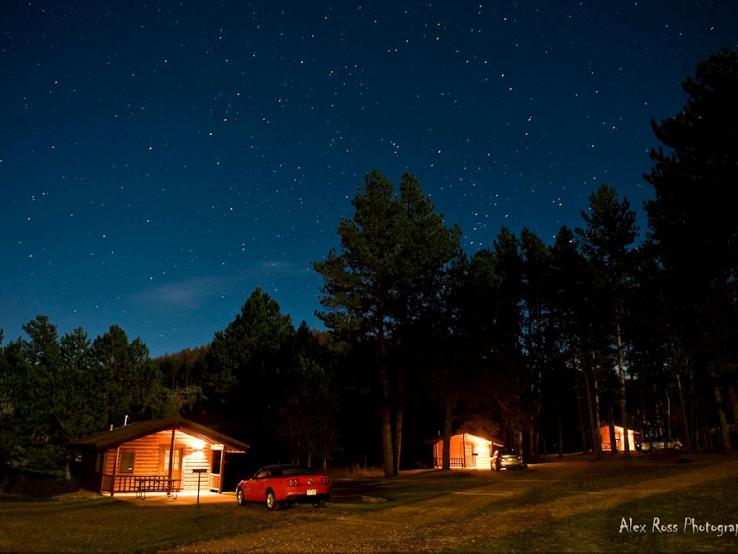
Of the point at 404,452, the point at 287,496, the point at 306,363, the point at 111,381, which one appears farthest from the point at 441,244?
the point at 111,381

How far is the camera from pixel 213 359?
55.5 m

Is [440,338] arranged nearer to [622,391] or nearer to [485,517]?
[622,391]

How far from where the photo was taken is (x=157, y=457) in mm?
33250

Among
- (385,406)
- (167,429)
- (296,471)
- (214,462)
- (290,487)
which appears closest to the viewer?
(290,487)

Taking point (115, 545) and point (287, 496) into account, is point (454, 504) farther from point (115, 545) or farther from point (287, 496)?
point (115, 545)

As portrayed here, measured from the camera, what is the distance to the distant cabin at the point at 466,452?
180 ft

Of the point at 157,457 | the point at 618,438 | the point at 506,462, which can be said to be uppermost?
the point at 618,438

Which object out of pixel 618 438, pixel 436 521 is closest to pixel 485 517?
pixel 436 521

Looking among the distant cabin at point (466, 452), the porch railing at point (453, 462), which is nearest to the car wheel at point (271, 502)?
the distant cabin at point (466, 452)

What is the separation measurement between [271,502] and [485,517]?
9079mm

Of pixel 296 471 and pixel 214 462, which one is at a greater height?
pixel 296 471

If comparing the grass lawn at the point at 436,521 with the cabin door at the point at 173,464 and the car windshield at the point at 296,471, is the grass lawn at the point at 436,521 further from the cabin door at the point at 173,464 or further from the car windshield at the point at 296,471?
the cabin door at the point at 173,464

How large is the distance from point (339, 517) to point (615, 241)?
1343 inches

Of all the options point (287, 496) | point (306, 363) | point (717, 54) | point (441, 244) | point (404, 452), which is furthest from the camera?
point (404, 452)
